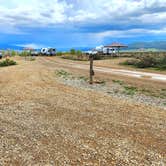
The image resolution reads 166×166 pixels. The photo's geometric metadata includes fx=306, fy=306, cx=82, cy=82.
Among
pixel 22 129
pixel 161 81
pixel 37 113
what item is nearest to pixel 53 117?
pixel 37 113

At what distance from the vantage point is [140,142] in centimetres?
734

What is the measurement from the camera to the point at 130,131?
26.9 ft

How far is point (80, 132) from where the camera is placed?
8.09 meters

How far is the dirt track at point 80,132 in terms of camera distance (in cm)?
642

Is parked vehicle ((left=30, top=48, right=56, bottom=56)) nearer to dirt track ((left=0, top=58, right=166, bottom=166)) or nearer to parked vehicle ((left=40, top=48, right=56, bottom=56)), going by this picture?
parked vehicle ((left=40, top=48, right=56, bottom=56))

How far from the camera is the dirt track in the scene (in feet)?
21.1

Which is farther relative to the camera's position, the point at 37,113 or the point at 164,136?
the point at 37,113

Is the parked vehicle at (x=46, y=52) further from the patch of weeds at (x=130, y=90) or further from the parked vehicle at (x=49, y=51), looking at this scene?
the patch of weeds at (x=130, y=90)

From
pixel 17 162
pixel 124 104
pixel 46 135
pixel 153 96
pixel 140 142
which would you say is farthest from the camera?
pixel 153 96

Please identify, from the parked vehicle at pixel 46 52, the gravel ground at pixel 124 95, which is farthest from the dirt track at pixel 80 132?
the parked vehicle at pixel 46 52

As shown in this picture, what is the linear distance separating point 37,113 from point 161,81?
36.6 ft

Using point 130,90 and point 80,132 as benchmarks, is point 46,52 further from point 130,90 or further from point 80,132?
point 80,132

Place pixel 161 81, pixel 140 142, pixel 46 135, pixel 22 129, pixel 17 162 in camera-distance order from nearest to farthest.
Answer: pixel 17 162, pixel 140 142, pixel 46 135, pixel 22 129, pixel 161 81

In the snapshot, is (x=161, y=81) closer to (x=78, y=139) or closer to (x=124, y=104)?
(x=124, y=104)
